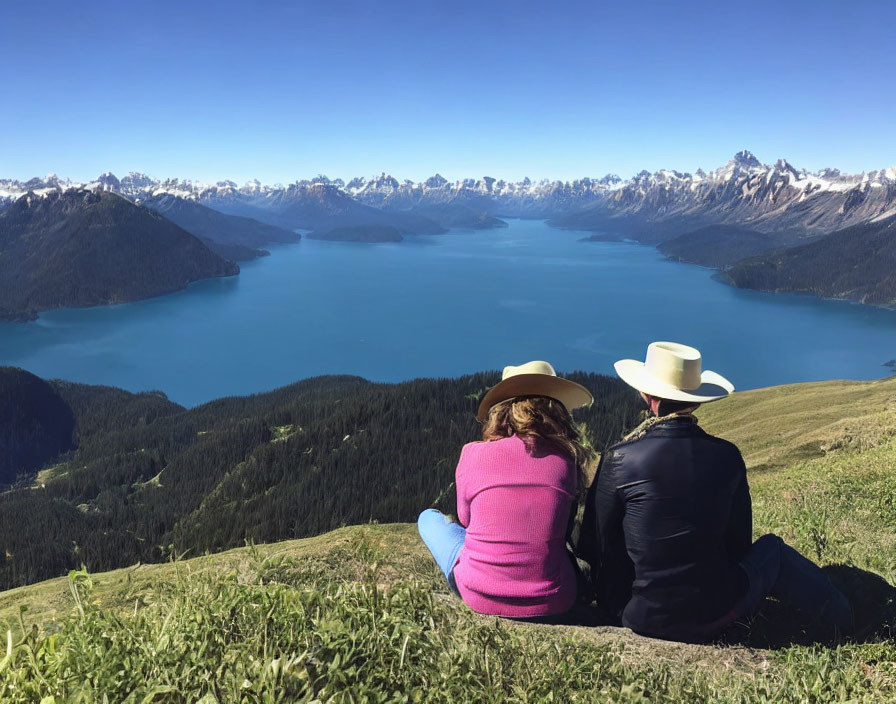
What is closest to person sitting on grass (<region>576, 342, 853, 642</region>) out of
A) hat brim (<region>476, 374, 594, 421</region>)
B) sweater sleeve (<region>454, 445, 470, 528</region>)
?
hat brim (<region>476, 374, 594, 421</region>)

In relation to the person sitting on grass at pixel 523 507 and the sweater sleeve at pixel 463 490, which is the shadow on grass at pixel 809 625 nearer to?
the person sitting on grass at pixel 523 507

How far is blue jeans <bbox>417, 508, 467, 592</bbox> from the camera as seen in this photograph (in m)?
5.52

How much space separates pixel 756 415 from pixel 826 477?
3260 cm

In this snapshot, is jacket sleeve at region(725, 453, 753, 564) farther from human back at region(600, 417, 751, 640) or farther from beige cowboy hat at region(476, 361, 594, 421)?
beige cowboy hat at region(476, 361, 594, 421)

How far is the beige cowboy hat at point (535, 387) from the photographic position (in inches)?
207

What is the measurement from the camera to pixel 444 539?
583cm

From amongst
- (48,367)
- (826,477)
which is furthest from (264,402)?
(826,477)

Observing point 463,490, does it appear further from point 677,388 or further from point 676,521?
point 677,388

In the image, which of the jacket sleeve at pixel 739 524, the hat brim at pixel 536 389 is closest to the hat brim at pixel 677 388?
the hat brim at pixel 536 389

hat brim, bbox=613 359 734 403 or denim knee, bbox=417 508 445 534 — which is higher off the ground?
hat brim, bbox=613 359 734 403

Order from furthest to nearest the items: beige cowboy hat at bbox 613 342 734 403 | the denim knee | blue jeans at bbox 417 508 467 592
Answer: the denim knee → blue jeans at bbox 417 508 467 592 → beige cowboy hat at bbox 613 342 734 403

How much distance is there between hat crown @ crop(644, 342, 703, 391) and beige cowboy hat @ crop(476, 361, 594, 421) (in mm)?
806

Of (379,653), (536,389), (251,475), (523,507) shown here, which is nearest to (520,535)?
(523,507)

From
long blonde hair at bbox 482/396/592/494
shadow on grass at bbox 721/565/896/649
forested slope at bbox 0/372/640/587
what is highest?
long blonde hair at bbox 482/396/592/494
